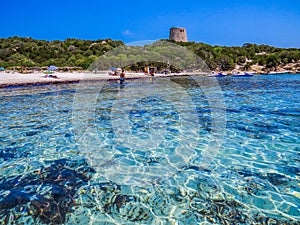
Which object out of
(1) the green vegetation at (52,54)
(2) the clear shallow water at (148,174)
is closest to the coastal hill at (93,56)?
(1) the green vegetation at (52,54)

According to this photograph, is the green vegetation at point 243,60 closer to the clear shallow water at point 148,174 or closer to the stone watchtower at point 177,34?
the stone watchtower at point 177,34

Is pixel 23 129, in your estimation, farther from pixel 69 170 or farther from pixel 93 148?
pixel 69 170

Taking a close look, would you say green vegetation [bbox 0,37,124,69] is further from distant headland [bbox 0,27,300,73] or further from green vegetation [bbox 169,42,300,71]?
green vegetation [bbox 169,42,300,71]

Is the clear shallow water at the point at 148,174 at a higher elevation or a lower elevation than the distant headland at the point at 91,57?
lower

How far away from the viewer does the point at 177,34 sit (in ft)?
264

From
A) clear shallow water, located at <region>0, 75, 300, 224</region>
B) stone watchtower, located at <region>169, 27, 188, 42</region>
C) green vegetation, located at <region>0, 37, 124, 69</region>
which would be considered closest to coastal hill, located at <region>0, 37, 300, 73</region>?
green vegetation, located at <region>0, 37, 124, 69</region>

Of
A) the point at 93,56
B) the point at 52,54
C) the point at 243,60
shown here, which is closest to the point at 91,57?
the point at 93,56

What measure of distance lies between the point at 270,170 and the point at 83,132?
5073 millimetres

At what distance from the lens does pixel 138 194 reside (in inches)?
146

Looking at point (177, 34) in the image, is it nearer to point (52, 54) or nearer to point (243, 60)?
point (243, 60)

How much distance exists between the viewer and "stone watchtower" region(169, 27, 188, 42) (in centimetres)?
8012

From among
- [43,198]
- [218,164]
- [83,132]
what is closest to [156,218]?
[43,198]

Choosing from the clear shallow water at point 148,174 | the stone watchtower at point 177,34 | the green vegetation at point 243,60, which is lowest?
the clear shallow water at point 148,174

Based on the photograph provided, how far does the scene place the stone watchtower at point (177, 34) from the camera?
263 ft
